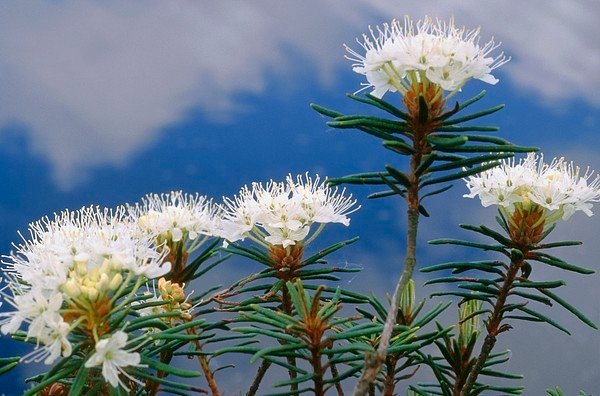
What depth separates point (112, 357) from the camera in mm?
2277

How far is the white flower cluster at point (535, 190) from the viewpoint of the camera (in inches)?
121

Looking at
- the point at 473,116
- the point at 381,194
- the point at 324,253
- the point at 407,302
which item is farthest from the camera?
the point at 407,302

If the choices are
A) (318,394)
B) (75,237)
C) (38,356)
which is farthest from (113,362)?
(318,394)

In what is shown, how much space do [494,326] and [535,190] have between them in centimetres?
55

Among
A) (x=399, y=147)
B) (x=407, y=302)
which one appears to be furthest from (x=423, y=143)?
(x=407, y=302)

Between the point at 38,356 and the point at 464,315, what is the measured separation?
1.81 metres

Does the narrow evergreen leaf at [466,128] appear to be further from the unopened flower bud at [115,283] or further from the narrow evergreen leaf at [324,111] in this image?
the unopened flower bud at [115,283]

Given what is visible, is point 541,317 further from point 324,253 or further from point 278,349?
point 278,349

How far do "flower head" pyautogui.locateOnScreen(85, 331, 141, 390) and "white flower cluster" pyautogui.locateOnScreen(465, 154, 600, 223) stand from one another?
152 cm

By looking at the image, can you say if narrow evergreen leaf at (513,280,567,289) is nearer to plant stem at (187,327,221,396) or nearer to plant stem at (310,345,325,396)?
plant stem at (310,345,325,396)

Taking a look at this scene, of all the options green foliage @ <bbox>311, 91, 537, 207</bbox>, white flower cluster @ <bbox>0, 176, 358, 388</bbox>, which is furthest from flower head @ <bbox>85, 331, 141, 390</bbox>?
green foliage @ <bbox>311, 91, 537, 207</bbox>

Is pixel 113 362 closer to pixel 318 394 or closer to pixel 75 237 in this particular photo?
pixel 75 237

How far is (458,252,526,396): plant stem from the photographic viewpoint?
3123mm

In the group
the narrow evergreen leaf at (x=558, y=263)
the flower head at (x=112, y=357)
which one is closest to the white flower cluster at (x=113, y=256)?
the flower head at (x=112, y=357)
